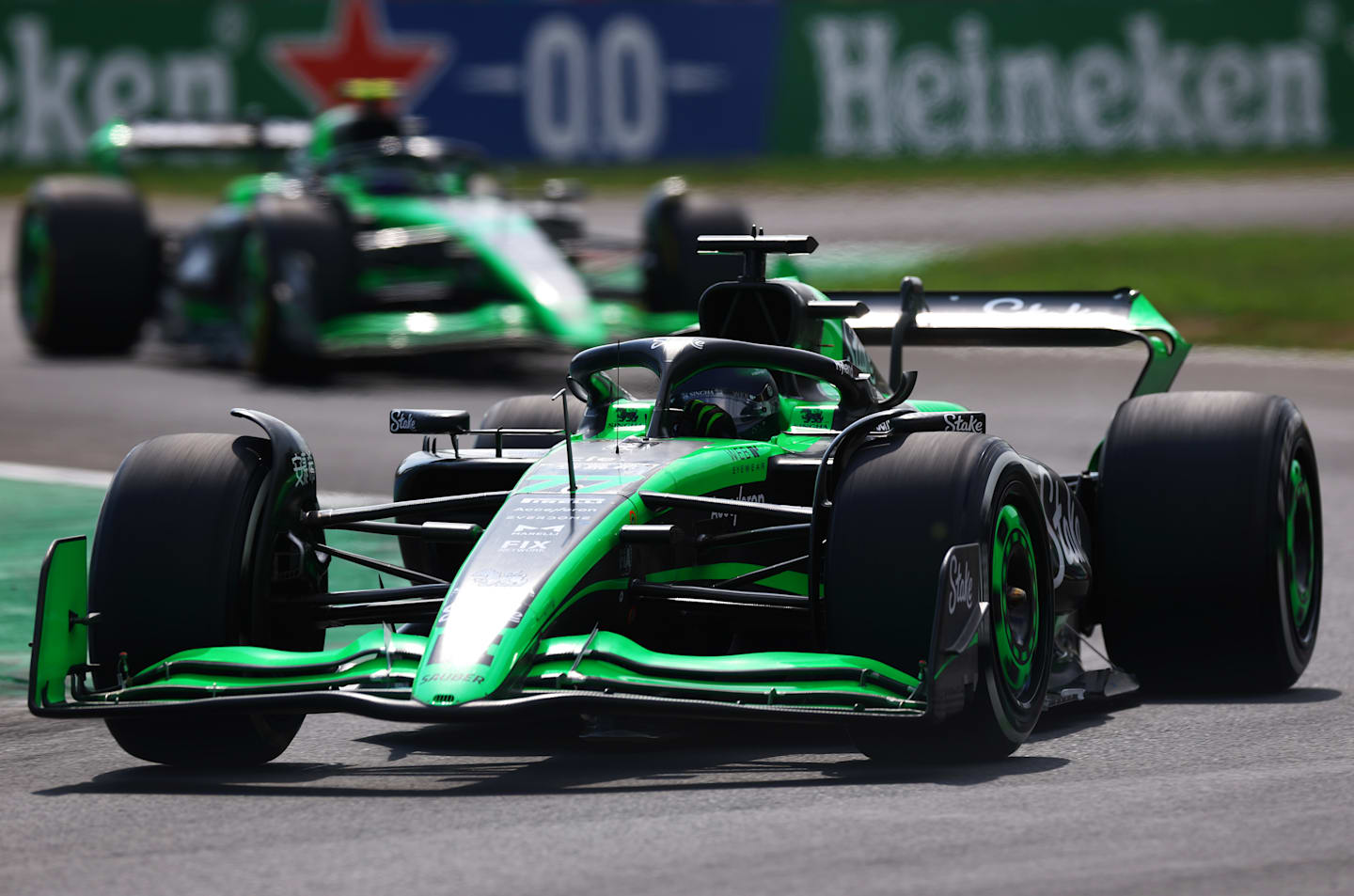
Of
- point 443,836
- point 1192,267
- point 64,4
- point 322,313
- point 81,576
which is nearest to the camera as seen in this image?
point 443,836

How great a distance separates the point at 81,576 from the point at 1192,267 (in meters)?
17.3

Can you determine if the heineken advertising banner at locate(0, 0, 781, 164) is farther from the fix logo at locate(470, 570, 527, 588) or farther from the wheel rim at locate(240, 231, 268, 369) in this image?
the fix logo at locate(470, 570, 527, 588)

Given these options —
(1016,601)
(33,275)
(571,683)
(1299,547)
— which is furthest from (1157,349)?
(33,275)

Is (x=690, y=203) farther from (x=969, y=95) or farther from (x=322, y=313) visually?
(x=969, y=95)

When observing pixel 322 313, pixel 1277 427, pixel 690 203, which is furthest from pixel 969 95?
pixel 1277 427

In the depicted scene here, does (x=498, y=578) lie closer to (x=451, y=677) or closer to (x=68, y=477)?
(x=451, y=677)

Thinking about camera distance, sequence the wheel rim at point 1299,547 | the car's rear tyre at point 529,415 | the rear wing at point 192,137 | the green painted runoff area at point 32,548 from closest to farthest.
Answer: the wheel rim at point 1299,547
the car's rear tyre at point 529,415
the green painted runoff area at point 32,548
the rear wing at point 192,137

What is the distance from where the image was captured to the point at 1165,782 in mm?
6082

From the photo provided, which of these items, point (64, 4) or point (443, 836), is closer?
point (443, 836)

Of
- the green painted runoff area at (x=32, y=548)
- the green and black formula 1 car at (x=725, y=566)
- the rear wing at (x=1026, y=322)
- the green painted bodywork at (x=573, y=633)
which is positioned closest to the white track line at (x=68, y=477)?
the green painted runoff area at (x=32, y=548)

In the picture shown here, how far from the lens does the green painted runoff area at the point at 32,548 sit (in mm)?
8578

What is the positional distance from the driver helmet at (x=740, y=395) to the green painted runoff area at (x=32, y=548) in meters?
2.05

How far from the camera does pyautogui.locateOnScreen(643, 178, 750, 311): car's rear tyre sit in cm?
1675

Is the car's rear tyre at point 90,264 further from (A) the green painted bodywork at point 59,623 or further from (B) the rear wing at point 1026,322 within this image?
(A) the green painted bodywork at point 59,623
